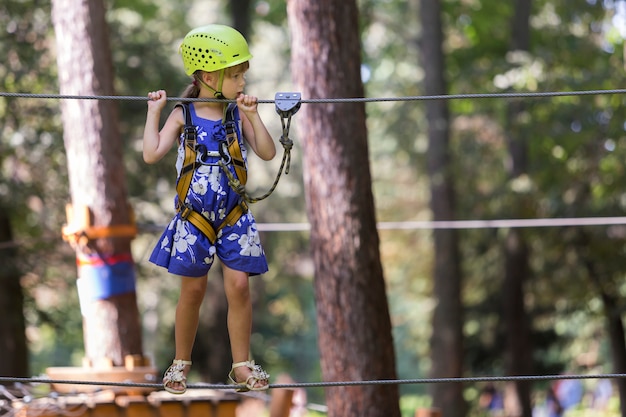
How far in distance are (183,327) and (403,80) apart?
17902mm

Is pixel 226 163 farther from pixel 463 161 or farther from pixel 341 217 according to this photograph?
pixel 463 161

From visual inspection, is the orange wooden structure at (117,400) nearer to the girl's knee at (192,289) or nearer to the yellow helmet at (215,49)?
the girl's knee at (192,289)

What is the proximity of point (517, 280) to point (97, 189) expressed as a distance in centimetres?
1082

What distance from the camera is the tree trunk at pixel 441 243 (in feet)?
48.9

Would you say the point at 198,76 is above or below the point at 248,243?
above

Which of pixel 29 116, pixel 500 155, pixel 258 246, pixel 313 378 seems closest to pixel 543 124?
pixel 500 155

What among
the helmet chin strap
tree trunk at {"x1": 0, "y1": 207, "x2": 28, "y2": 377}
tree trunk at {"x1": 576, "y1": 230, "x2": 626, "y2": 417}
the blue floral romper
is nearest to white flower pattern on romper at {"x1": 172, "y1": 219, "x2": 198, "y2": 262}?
the blue floral romper

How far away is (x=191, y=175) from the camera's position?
14.9ft

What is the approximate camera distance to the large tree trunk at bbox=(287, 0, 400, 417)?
22.4 feet

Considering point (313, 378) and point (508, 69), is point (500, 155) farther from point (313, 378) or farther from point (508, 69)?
point (313, 378)

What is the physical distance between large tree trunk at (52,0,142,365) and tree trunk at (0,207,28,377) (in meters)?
5.25

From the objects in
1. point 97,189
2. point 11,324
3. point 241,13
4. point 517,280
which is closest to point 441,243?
point 517,280

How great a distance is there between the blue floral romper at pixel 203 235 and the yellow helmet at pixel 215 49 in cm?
22

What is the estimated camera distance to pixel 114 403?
7035 millimetres
